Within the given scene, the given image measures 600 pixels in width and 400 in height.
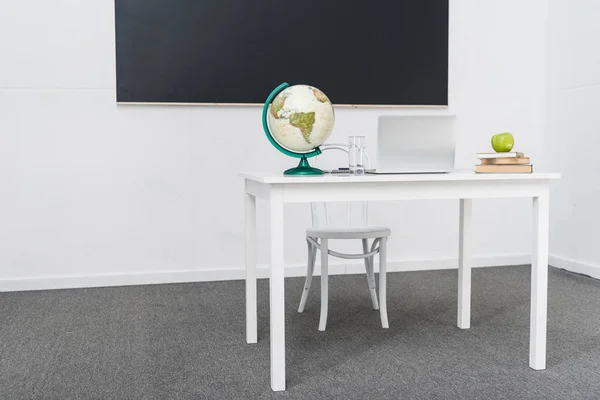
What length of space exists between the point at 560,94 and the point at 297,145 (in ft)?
9.70

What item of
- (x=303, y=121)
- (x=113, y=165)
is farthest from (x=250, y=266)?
(x=113, y=165)

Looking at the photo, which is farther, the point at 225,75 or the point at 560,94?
the point at 560,94

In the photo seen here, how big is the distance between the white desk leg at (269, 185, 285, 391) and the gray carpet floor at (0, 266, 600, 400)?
0.25 feet

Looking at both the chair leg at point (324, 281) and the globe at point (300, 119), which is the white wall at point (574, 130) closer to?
the chair leg at point (324, 281)

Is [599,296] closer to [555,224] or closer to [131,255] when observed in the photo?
[555,224]

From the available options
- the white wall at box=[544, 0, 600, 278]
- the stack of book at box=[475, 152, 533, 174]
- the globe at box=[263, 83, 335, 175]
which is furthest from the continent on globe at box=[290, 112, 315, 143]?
the white wall at box=[544, 0, 600, 278]

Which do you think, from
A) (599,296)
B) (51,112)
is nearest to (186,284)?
(51,112)

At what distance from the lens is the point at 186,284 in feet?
13.7

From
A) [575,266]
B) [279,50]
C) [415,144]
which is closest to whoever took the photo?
[415,144]

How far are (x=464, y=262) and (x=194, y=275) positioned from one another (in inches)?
76.2

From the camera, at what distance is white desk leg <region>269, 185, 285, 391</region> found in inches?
88.1

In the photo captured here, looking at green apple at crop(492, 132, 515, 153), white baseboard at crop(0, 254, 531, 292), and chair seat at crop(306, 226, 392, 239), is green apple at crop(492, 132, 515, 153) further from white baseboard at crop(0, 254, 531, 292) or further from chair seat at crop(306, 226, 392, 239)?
white baseboard at crop(0, 254, 531, 292)

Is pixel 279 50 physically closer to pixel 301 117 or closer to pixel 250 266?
pixel 250 266

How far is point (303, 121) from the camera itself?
2.35m
